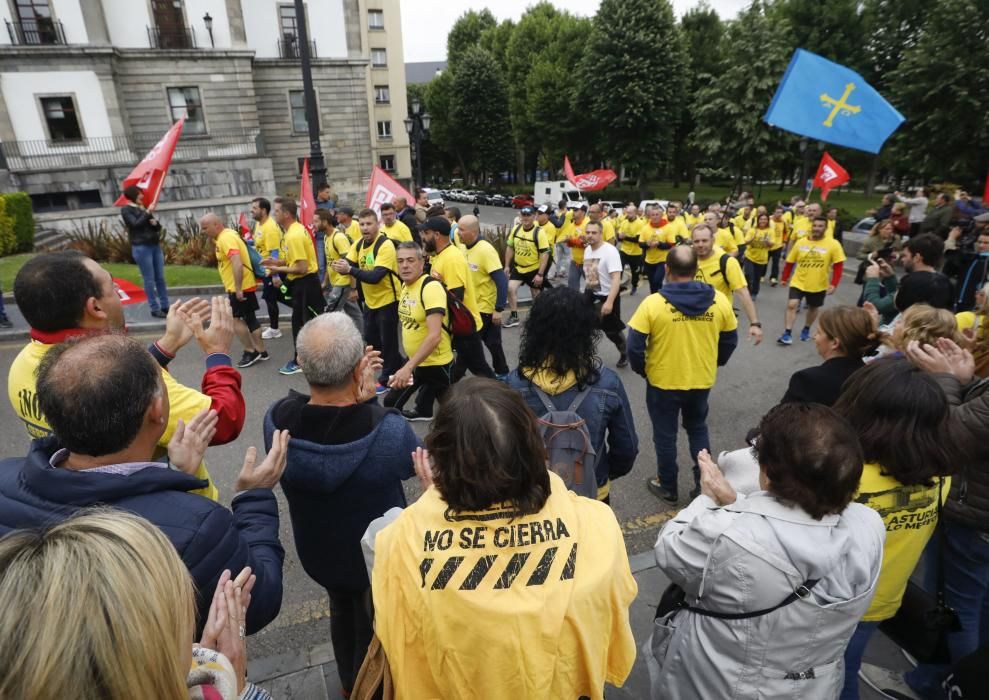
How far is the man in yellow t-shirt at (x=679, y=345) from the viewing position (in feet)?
13.5

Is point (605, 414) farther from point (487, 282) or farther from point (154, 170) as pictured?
point (154, 170)

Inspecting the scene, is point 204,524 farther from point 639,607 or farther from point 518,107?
point 518,107

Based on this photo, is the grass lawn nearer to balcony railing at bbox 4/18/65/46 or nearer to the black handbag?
the black handbag

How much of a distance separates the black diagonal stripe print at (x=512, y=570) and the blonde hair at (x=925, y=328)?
2.87 m

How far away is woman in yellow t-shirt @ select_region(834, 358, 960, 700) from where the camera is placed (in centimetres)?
206

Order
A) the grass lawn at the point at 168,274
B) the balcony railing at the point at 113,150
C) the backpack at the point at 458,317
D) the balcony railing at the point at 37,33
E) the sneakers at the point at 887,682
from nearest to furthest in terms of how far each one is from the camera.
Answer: the sneakers at the point at 887,682
the backpack at the point at 458,317
the grass lawn at the point at 168,274
the balcony railing at the point at 113,150
the balcony railing at the point at 37,33

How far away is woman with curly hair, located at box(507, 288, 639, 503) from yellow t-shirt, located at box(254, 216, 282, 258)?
5755 millimetres

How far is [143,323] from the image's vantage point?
28.8 feet

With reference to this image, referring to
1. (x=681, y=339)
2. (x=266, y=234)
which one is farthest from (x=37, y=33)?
(x=681, y=339)

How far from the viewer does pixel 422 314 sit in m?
4.89

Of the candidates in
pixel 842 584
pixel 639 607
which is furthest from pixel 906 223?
pixel 842 584

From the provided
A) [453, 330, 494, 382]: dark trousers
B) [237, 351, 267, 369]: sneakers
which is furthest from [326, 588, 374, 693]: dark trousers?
[237, 351, 267, 369]: sneakers

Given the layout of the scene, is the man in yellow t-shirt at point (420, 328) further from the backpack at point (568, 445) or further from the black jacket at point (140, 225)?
the black jacket at point (140, 225)

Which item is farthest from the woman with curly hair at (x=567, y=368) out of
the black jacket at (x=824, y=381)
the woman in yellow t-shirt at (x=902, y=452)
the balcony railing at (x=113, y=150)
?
the balcony railing at (x=113, y=150)
